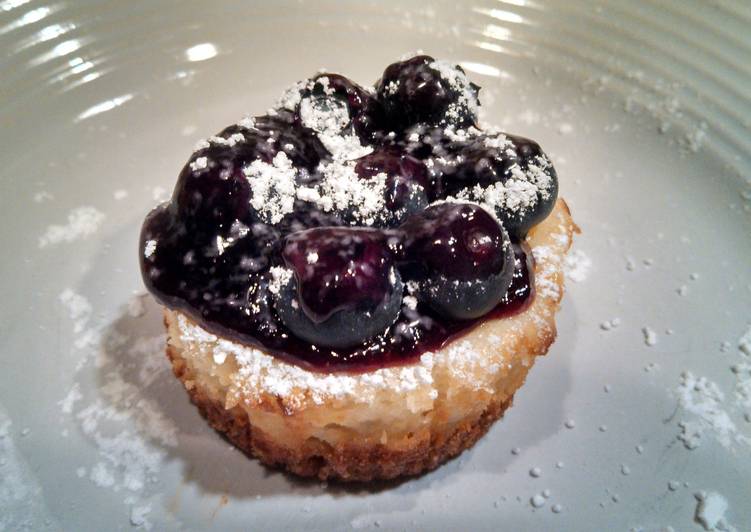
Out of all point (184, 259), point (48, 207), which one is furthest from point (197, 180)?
point (48, 207)

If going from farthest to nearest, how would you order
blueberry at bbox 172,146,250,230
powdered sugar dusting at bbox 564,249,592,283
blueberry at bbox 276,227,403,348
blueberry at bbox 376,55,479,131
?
powdered sugar dusting at bbox 564,249,592,283 < blueberry at bbox 376,55,479,131 < blueberry at bbox 172,146,250,230 < blueberry at bbox 276,227,403,348

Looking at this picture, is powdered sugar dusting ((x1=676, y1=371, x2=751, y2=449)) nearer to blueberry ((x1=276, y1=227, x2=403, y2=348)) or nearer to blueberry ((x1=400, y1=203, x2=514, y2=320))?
blueberry ((x1=400, y1=203, x2=514, y2=320))

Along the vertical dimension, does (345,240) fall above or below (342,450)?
above

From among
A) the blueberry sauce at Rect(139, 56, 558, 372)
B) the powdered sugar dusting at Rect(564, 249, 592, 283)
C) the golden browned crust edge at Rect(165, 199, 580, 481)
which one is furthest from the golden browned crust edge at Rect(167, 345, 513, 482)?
the powdered sugar dusting at Rect(564, 249, 592, 283)

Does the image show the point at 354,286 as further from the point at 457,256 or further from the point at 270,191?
the point at 270,191

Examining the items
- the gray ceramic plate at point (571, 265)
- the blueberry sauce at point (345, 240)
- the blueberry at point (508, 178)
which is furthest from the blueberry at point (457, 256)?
the gray ceramic plate at point (571, 265)

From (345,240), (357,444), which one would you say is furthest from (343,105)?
(357,444)

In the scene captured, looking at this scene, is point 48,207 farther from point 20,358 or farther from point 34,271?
point 20,358
